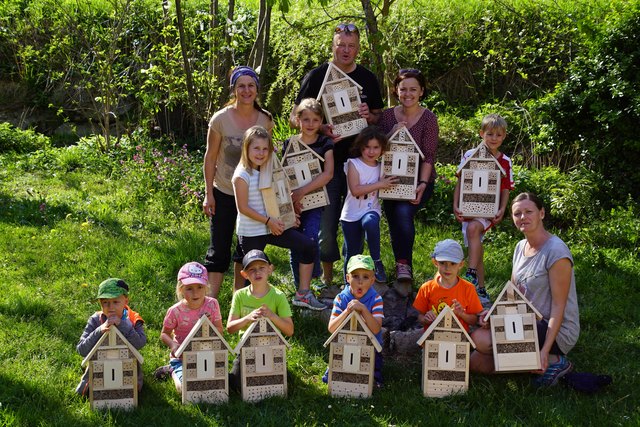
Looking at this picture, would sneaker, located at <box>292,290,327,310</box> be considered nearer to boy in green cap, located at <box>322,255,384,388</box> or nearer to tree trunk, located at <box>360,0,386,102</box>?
boy in green cap, located at <box>322,255,384,388</box>

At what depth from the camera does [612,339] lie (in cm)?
573

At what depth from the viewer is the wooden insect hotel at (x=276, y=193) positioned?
218 inches

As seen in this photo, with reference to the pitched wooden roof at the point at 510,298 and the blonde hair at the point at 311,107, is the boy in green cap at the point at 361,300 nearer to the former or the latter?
the pitched wooden roof at the point at 510,298

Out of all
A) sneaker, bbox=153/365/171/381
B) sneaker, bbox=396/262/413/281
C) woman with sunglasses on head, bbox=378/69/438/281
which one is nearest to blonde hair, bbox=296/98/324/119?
woman with sunglasses on head, bbox=378/69/438/281

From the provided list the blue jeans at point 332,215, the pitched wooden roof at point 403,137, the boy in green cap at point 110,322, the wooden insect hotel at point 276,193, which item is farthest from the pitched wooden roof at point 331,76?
the boy in green cap at point 110,322

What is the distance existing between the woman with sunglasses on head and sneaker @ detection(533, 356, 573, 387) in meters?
1.37

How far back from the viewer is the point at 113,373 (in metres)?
4.69

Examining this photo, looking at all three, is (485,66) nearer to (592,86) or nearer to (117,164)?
(592,86)

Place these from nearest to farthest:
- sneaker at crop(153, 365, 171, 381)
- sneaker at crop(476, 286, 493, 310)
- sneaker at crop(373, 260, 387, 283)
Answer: sneaker at crop(153, 365, 171, 381) → sneaker at crop(476, 286, 493, 310) → sneaker at crop(373, 260, 387, 283)

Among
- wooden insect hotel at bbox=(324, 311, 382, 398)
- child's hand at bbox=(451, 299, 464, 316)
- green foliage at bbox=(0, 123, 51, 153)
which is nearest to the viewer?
wooden insect hotel at bbox=(324, 311, 382, 398)

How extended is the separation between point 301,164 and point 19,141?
6806 millimetres

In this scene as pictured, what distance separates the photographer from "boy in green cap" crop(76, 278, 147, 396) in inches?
186

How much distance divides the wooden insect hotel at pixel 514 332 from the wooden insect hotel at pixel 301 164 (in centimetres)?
168

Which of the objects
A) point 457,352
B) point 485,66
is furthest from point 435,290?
point 485,66
